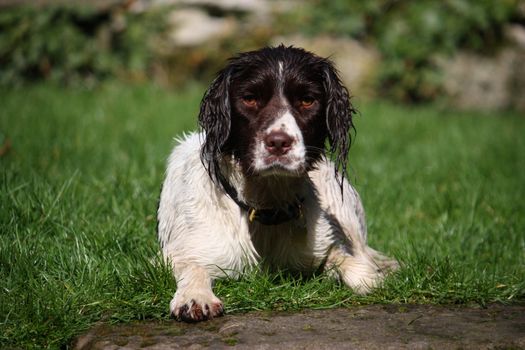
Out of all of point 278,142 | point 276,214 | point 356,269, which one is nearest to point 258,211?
point 276,214

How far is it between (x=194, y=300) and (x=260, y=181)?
74 centimetres

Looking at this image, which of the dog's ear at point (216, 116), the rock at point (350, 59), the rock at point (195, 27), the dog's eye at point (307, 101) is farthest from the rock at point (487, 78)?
the dog's ear at point (216, 116)

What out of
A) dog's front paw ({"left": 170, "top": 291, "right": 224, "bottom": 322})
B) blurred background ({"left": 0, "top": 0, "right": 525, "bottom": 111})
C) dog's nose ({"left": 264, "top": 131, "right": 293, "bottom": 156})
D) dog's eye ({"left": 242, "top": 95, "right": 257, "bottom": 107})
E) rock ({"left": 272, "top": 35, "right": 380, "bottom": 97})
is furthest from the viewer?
blurred background ({"left": 0, "top": 0, "right": 525, "bottom": 111})

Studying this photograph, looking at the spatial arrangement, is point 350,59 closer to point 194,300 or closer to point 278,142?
point 278,142

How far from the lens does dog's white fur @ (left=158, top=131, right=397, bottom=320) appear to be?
12.2 feet

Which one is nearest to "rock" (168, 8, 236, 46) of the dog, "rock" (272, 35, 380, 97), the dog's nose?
"rock" (272, 35, 380, 97)

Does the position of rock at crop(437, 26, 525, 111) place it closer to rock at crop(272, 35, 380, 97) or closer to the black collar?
rock at crop(272, 35, 380, 97)

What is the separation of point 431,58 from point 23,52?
234 inches

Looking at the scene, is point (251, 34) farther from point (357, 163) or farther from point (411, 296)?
point (411, 296)

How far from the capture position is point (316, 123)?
367 cm

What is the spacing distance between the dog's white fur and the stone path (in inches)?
12.1

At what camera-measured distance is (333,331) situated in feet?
10.3

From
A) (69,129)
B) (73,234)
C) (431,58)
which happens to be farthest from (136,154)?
(431,58)

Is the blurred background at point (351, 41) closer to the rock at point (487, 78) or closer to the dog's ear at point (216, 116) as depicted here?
the rock at point (487, 78)
